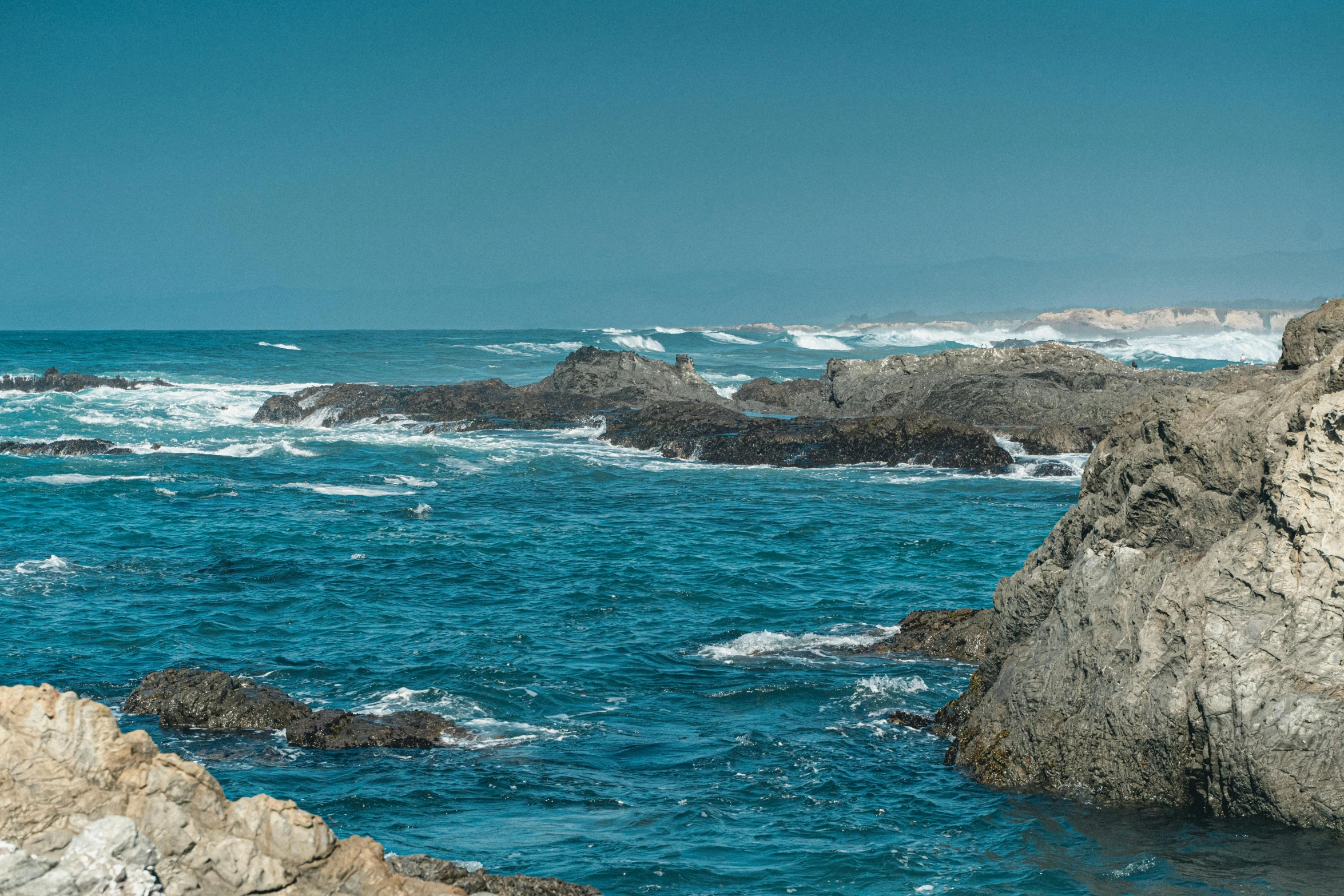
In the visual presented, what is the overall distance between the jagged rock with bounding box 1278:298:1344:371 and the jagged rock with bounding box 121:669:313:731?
11.0 m

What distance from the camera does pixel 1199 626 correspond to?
31.7 feet

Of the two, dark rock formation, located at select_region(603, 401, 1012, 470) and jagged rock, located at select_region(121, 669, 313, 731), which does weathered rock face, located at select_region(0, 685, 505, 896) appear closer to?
jagged rock, located at select_region(121, 669, 313, 731)

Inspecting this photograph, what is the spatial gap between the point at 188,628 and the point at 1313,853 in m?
14.2

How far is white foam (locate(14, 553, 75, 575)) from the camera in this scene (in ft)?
65.3

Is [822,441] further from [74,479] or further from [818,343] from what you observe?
[818,343]

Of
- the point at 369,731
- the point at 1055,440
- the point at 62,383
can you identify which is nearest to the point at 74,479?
the point at 369,731

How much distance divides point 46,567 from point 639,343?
110m

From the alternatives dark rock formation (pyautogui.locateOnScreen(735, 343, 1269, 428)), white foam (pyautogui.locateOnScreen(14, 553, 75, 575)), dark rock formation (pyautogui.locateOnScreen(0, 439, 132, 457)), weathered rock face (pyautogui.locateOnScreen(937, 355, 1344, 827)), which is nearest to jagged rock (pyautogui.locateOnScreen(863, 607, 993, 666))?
weathered rock face (pyautogui.locateOnScreen(937, 355, 1344, 827))

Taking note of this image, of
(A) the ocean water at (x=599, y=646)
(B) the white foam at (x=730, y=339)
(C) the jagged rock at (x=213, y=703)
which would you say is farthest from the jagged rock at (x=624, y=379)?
(B) the white foam at (x=730, y=339)

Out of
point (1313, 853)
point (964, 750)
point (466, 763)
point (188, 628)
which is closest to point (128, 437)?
point (188, 628)

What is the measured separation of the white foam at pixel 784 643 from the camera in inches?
621

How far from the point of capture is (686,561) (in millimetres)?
21672

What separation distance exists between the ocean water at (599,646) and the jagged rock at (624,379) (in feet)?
39.6

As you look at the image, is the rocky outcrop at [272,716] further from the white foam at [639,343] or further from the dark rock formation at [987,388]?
the white foam at [639,343]
